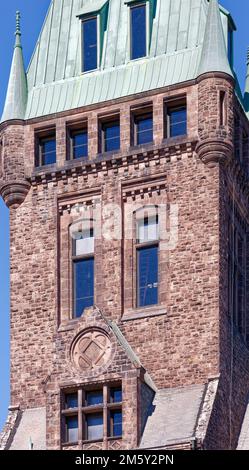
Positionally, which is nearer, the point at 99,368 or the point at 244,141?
the point at 99,368

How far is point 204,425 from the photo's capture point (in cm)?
6781

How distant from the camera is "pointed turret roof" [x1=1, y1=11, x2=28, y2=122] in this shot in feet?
250

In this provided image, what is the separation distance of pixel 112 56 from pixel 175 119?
3855mm

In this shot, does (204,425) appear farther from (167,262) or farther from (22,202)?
(22,202)

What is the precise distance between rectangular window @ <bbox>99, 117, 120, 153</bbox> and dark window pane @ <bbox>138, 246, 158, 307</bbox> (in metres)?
3.88

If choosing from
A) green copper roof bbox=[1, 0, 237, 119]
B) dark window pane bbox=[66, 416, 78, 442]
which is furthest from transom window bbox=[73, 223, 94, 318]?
green copper roof bbox=[1, 0, 237, 119]

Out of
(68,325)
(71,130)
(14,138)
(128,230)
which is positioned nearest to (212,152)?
(128,230)

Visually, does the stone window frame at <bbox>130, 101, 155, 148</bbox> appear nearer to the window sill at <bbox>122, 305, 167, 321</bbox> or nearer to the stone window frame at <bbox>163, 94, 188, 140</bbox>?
the stone window frame at <bbox>163, 94, 188, 140</bbox>

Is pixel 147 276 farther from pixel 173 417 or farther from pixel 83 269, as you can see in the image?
pixel 173 417

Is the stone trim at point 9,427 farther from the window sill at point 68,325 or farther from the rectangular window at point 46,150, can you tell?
the rectangular window at point 46,150

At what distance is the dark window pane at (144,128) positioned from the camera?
244 ft
